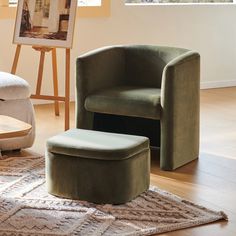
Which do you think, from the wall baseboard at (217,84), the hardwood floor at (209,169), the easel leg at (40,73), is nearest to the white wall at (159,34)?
the wall baseboard at (217,84)

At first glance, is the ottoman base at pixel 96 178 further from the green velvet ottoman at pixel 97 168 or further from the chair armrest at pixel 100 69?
the chair armrest at pixel 100 69

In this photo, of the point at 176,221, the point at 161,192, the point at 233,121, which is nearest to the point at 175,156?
the point at 161,192

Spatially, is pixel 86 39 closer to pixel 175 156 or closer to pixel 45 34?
pixel 45 34

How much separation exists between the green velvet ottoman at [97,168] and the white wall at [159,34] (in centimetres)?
294

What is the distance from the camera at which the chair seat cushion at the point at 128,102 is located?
4.50m

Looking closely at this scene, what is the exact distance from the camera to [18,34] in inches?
230

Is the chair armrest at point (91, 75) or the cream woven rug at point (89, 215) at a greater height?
the chair armrest at point (91, 75)

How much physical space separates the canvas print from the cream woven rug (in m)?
1.89

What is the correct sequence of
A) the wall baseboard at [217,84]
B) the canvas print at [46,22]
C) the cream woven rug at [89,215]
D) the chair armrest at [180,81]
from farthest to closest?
the wall baseboard at [217,84] < the canvas print at [46,22] < the chair armrest at [180,81] < the cream woven rug at [89,215]

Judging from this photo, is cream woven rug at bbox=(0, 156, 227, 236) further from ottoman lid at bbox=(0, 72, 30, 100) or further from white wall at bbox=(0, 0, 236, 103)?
white wall at bbox=(0, 0, 236, 103)

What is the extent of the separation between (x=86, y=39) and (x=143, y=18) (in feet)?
2.42

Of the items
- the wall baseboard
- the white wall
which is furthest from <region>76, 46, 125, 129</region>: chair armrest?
the wall baseboard

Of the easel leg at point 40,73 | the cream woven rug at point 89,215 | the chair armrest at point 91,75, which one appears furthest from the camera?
the easel leg at point 40,73

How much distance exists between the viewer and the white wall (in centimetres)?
678
